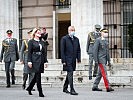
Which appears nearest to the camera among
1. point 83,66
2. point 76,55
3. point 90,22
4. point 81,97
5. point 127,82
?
point 81,97

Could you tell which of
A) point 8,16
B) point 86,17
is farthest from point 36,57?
point 8,16

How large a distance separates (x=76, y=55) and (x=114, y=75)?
3.59 m

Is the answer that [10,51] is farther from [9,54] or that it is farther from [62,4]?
[62,4]

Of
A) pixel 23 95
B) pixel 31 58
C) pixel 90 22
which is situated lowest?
pixel 23 95

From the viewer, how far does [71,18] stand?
22984mm

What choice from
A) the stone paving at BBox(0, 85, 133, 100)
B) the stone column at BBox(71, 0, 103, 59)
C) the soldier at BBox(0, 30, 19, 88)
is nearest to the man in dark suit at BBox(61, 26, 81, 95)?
the stone paving at BBox(0, 85, 133, 100)

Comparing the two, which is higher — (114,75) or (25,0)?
(25,0)

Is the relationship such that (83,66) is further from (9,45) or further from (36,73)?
(36,73)

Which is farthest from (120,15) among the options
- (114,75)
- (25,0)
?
(114,75)

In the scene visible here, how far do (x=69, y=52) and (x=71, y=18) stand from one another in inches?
353

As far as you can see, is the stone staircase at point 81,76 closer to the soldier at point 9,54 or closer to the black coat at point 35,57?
the soldier at point 9,54

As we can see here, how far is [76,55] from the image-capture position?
14312 mm

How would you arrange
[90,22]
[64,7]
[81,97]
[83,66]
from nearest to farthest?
[81,97] → [83,66] → [90,22] → [64,7]

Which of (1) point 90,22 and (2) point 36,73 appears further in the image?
(1) point 90,22
